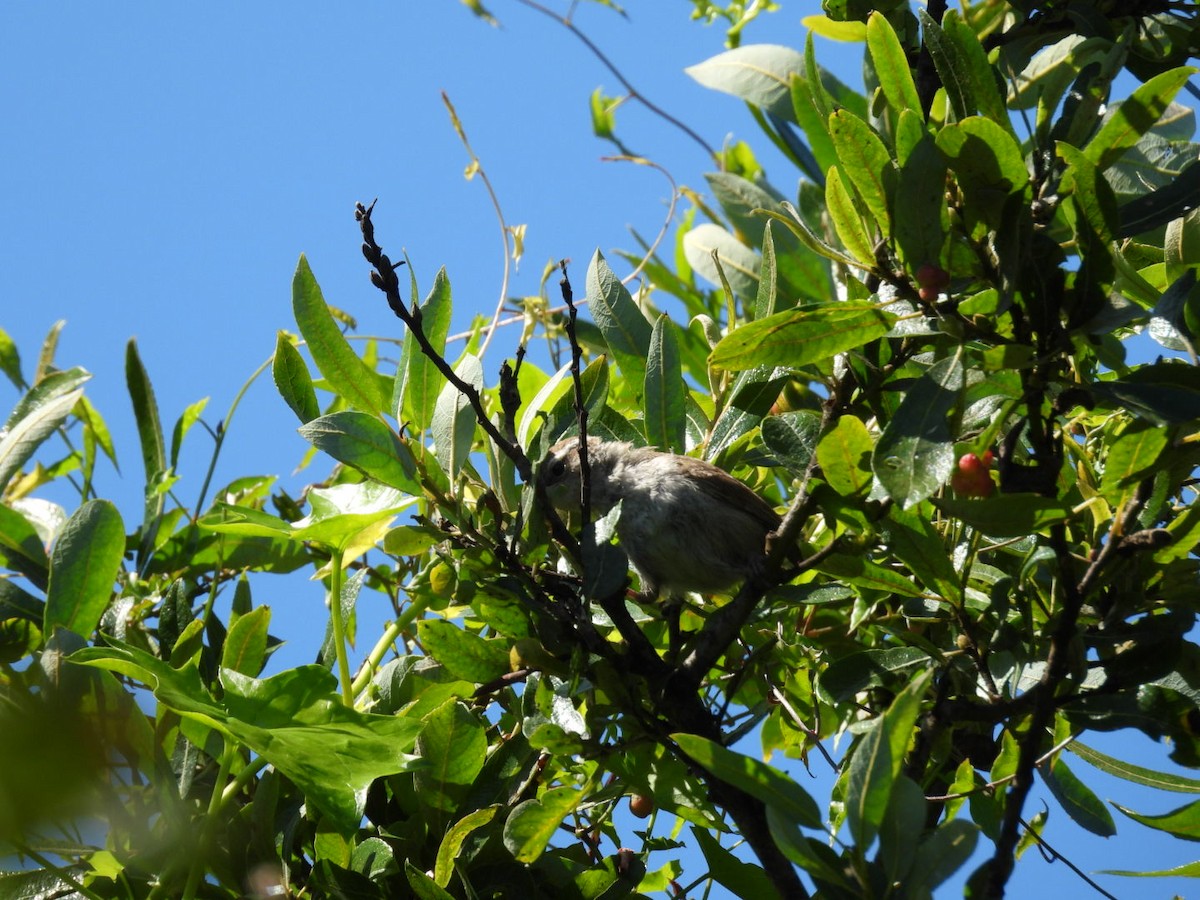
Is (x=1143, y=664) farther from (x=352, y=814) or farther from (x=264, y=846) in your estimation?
Answer: (x=264, y=846)

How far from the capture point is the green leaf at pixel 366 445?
73.3 inches

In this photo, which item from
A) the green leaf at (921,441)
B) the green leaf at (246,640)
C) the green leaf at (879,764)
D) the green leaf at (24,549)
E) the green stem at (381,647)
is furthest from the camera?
the green leaf at (24,549)

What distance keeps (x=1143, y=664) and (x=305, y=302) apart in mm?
1501

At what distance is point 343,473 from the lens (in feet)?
10.1

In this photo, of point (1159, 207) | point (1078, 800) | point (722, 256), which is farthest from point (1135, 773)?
point (722, 256)

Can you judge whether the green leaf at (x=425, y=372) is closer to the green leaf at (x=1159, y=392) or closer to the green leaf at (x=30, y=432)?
the green leaf at (x=30, y=432)

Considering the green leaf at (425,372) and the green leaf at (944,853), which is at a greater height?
the green leaf at (425,372)

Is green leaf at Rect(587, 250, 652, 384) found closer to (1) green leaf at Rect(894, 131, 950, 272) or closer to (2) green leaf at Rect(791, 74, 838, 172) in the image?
(2) green leaf at Rect(791, 74, 838, 172)

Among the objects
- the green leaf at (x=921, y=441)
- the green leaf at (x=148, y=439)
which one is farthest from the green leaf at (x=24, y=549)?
the green leaf at (x=921, y=441)

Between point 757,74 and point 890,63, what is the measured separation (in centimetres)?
98

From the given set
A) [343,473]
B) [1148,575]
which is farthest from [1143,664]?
[343,473]

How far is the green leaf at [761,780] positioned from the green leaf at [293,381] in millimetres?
899

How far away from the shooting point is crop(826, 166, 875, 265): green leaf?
179 cm

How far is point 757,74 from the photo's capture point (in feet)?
9.16
